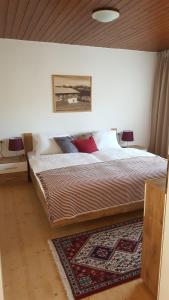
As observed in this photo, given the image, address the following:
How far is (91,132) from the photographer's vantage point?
4539 mm

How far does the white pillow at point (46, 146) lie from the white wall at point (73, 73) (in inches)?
11.3

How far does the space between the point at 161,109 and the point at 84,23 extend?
2572mm

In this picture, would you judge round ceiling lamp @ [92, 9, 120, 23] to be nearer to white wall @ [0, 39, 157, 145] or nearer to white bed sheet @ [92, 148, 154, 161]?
white wall @ [0, 39, 157, 145]

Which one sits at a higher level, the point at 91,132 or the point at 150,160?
the point at 91,132

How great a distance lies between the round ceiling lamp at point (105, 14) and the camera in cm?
252

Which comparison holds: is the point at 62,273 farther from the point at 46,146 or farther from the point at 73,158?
the point at 46,146

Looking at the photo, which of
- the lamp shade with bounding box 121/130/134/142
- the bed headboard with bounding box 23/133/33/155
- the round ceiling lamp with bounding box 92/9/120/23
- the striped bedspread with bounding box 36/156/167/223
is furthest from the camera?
the lamp shade with bounding box 121/130/134/142

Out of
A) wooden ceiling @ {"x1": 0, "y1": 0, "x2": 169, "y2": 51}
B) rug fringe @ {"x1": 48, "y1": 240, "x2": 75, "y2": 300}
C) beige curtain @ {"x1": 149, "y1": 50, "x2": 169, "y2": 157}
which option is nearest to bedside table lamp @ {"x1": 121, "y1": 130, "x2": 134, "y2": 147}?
beige curtain @ {"x1": 149, "y1": 50, "x2": 169, "y2": 157}

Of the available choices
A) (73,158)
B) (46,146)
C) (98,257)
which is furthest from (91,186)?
(46,146)

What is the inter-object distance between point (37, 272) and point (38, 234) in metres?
0.56

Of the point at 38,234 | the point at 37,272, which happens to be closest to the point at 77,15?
the point at 38,234

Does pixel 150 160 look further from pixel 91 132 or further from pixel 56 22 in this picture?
pixel 56 22

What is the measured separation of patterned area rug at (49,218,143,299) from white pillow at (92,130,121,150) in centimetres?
179

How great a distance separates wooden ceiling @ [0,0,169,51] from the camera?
242 cm
